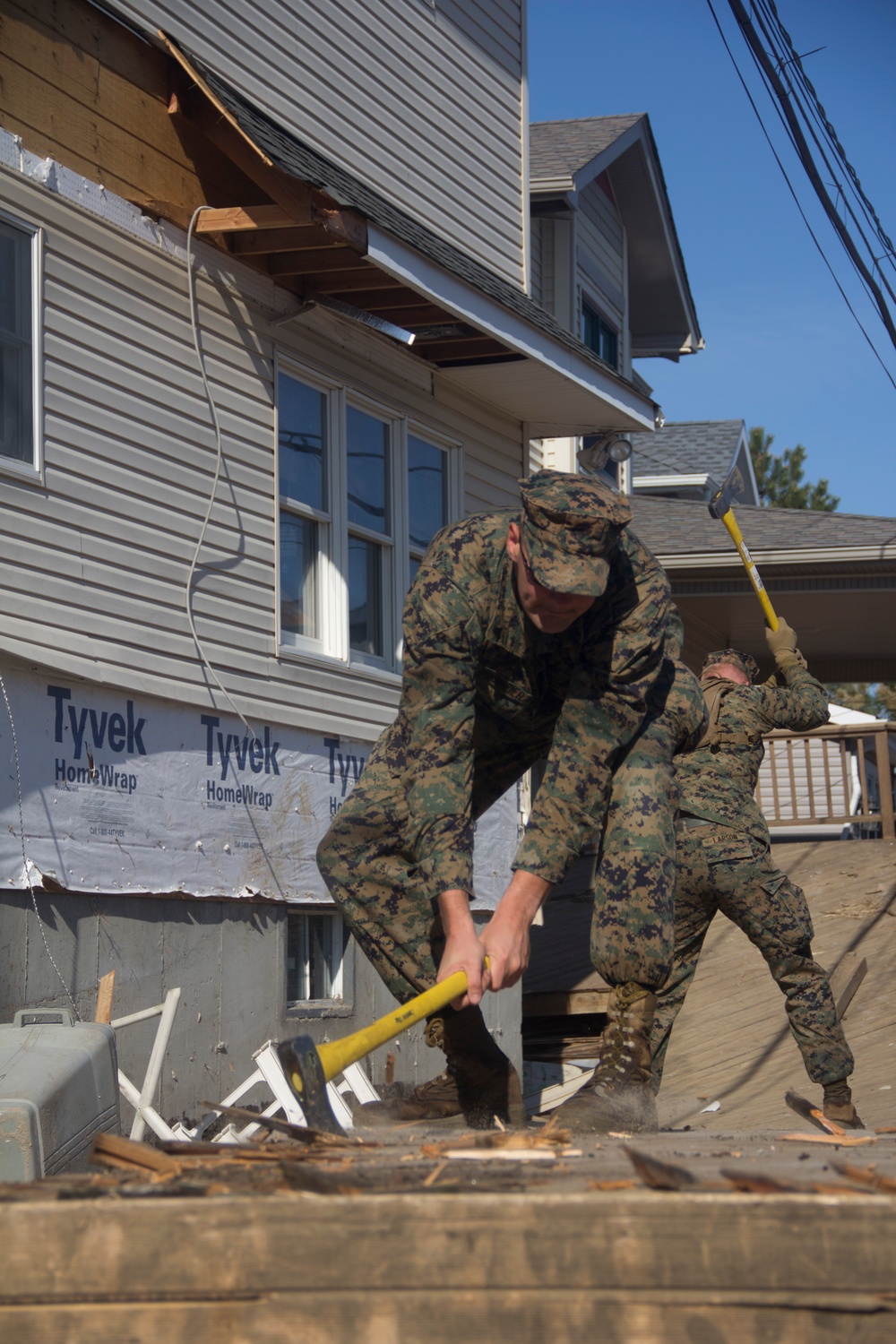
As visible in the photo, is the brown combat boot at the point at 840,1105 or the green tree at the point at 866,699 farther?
the green tree at the point at 866,699

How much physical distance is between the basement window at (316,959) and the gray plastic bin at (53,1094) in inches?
145

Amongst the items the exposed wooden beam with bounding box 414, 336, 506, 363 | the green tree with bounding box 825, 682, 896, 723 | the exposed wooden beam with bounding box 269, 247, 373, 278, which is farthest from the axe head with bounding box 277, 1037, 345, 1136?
the green tree with bounding box 825, 682, 896, 723

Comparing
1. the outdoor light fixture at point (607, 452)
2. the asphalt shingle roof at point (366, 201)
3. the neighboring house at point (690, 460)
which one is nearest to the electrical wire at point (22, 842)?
the asphalt shingle roof at point (366, 201)

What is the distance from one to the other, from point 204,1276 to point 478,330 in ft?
27.7

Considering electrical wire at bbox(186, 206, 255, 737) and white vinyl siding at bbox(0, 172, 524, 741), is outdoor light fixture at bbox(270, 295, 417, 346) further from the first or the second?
electrical wire at bbox(186, 206, 255, 737)

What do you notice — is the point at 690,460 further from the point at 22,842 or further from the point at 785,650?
the point at 22,842

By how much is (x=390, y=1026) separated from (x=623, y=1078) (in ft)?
2.62

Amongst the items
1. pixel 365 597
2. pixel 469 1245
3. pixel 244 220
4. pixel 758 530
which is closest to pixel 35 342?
pixel 244 220

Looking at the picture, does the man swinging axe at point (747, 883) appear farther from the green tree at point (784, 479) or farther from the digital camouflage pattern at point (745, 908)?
the green tree at point (784, 479)

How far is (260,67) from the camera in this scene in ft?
29.9

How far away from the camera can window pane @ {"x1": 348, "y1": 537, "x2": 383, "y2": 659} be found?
973 cm

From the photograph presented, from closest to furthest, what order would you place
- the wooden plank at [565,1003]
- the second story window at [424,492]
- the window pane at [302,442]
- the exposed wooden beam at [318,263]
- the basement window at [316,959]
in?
the exposed wooden beam at [318,263]
the basement window at [316,959]
the window pane at [302,442]
the second story window at [424,492]
the wooden plank at [565,1003]

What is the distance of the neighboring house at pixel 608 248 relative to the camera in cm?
1583

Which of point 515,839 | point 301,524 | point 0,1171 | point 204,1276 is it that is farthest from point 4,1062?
point 515,839
